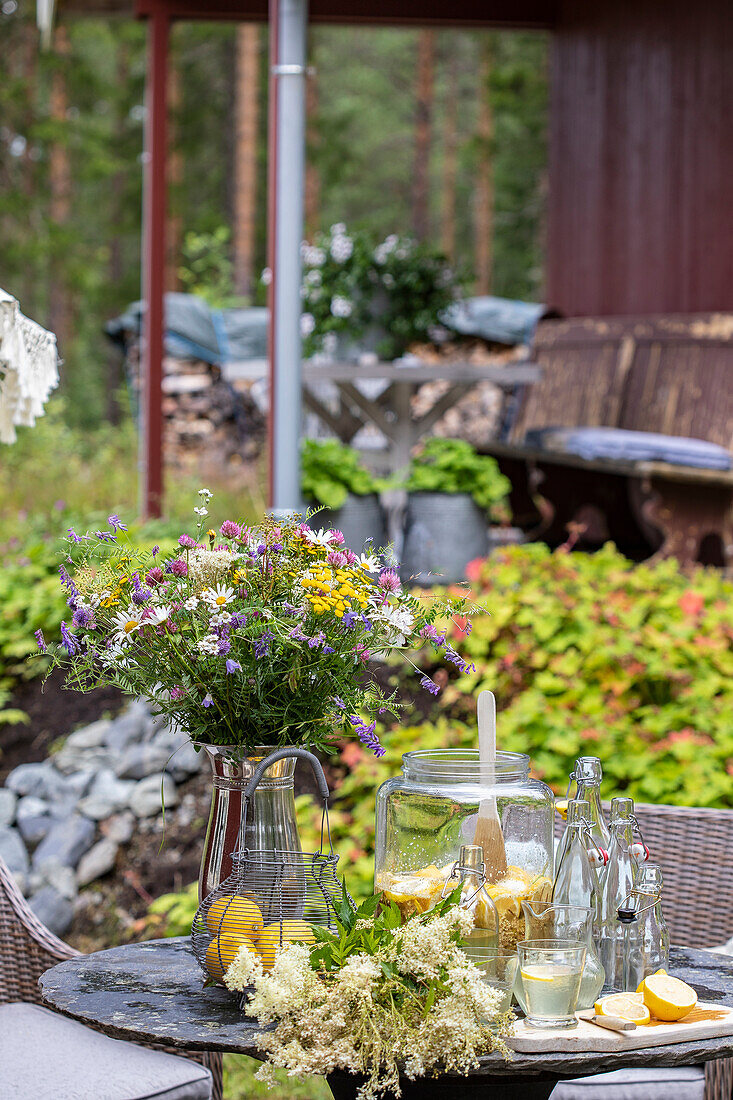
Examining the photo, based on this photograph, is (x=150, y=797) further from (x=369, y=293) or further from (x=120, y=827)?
(x=369, y=293)

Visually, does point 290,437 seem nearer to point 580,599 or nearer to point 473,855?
point 580,599

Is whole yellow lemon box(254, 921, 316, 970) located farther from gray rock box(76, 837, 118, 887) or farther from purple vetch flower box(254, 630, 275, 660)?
gray rock box(76, 837, 118, 887)

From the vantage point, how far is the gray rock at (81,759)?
15.9 feet

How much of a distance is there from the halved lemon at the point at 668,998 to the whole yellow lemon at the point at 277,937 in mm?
480

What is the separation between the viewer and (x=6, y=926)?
2627 millimetres

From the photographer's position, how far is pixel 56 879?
439cm

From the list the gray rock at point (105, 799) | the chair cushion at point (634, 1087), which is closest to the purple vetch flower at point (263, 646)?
the chair cushion at point (634, 1087)

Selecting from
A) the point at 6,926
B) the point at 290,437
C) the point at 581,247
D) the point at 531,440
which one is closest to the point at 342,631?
the point at 6,926

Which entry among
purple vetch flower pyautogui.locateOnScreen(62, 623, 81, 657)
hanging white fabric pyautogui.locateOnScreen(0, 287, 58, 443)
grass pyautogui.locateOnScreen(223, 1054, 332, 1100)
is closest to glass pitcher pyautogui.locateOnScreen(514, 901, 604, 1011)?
purple vetch flower pyautogui.locateOnScreen(62, 623, 81, 657)

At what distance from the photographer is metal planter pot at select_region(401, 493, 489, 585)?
6.21 m

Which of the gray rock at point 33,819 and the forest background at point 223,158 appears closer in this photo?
the gray rock at point 33,819

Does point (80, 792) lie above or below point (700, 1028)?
below

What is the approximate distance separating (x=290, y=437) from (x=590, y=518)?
2807 millimetres

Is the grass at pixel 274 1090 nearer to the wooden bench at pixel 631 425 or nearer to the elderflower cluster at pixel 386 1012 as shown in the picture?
the elderflower cluster at pixel 386 1012
